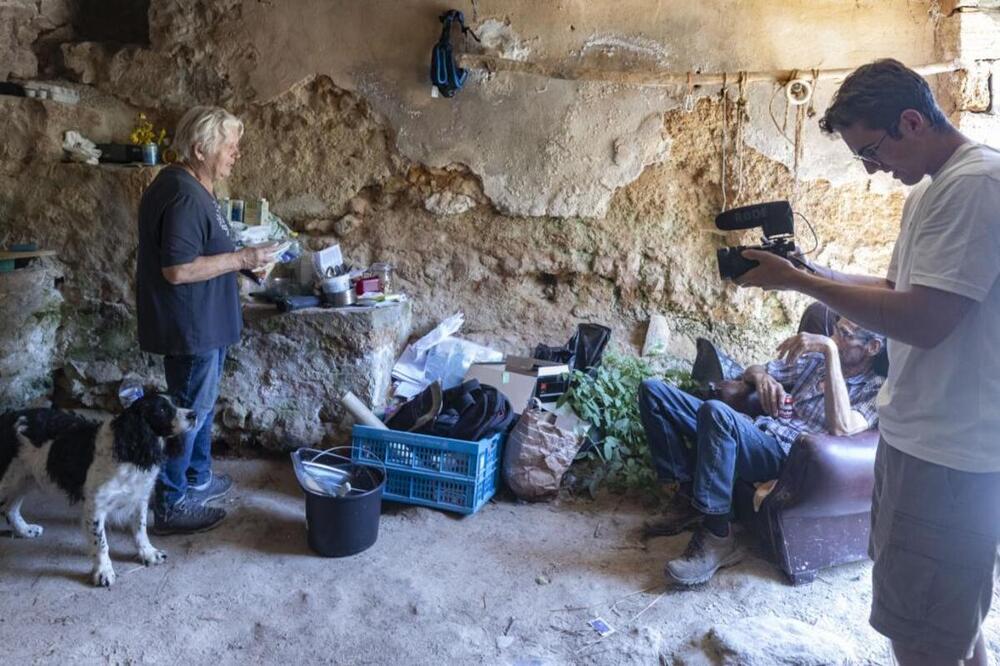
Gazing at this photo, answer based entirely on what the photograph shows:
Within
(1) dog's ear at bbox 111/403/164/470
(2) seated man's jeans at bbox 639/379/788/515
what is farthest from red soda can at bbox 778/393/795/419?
(1) dog's ear at bbox 111/403/164/470

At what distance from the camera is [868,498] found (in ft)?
9.11

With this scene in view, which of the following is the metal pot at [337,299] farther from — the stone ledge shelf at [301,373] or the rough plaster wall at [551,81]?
the rough plaster wall at [551,81]

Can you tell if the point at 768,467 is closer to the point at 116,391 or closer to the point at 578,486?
the point at 578,486

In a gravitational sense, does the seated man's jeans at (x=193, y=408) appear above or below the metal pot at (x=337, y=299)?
below

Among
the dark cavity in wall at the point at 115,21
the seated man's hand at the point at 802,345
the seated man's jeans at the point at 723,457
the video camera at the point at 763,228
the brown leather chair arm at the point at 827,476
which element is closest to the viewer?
the video camera at the point at 763,228

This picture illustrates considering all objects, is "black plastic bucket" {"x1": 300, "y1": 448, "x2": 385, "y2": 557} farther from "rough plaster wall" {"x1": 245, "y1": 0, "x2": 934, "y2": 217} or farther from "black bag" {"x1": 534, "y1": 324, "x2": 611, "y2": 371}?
"rough plaster wall" {"x1": 245, "y1": 0, "x2": 934, "y2": 217}

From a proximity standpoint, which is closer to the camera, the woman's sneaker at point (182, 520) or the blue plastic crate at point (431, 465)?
the woman's sneaker at point (182, 520)

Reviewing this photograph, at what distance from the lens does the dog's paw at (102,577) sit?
2.70 meters

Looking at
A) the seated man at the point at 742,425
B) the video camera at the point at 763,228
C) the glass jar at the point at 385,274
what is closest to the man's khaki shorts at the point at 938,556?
the video camera at the point at 763,228

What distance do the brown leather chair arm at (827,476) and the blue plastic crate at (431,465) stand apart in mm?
1266

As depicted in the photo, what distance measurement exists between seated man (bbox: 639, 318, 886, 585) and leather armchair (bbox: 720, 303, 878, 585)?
0.13 m

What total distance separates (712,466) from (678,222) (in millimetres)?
1666

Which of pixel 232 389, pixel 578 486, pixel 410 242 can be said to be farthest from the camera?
pixel 410 242

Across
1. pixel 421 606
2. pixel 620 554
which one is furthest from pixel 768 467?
pixel 421 606
